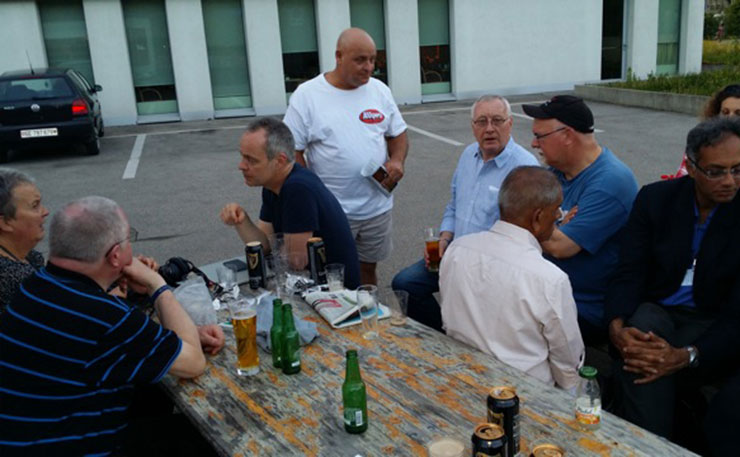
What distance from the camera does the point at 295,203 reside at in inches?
142

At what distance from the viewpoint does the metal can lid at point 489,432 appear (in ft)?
5.85

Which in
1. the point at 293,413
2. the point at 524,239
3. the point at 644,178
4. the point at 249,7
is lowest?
the point at 644,178

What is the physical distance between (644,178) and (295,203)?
6661 millimetres

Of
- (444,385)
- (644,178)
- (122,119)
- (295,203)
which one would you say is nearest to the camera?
(444,385)

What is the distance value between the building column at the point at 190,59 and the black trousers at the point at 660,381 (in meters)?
15.3

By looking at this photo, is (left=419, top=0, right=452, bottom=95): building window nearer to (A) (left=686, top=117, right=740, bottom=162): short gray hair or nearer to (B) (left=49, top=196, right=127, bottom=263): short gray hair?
(A) (left=686, top=117, right=740, bottom=162): short gray hair

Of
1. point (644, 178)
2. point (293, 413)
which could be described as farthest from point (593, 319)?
point (644, 178)

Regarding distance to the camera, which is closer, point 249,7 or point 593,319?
point 593,319

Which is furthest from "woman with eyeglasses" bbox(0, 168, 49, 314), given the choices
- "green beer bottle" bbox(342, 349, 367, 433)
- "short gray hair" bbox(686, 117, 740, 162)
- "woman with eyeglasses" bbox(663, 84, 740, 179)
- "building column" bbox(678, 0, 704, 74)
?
Answer: "building column" bbox(678, 0, 704, 74)

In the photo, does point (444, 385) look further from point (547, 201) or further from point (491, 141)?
point (491, 141)

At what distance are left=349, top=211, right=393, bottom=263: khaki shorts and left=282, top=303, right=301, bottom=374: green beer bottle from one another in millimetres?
2122

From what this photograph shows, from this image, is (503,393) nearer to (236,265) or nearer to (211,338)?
(211,338)

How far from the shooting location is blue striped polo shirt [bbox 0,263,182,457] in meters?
2.26

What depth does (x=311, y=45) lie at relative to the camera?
17.8m
